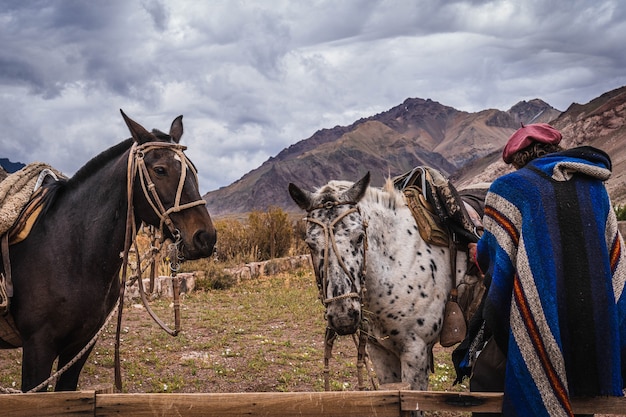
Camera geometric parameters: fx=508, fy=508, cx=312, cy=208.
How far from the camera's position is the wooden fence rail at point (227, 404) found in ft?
7.61

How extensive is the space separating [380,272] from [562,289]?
140 cm

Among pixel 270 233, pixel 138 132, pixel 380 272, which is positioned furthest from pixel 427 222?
pixel 270 233

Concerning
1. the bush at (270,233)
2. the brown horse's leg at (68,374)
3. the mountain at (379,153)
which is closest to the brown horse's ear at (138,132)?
the brown horse's leg at (68,374)

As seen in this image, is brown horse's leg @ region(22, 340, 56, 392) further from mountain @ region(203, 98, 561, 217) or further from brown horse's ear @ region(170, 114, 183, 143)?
mountain @ region(203, 98, 561, 217)

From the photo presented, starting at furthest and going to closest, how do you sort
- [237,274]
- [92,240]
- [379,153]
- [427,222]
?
[379,153] < [237,274] < [427,222] < [92,240]

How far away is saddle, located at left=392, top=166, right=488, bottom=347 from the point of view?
11.1ft

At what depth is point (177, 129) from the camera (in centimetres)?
355

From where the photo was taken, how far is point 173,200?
3.15m

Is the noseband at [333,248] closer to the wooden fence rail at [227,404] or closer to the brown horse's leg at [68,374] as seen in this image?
the wooden fence rail at [227,404]

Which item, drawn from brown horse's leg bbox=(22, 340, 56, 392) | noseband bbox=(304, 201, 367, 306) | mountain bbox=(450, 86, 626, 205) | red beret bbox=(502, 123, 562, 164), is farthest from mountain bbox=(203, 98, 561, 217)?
red beret bbox=(502, 123, 562, 164)

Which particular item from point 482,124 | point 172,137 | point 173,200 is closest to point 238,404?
point 173,200

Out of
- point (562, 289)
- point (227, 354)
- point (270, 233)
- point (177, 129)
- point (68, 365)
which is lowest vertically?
point (227, 354)

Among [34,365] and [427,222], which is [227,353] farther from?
[427,222]

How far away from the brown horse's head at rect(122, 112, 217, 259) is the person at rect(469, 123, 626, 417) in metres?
1.73
